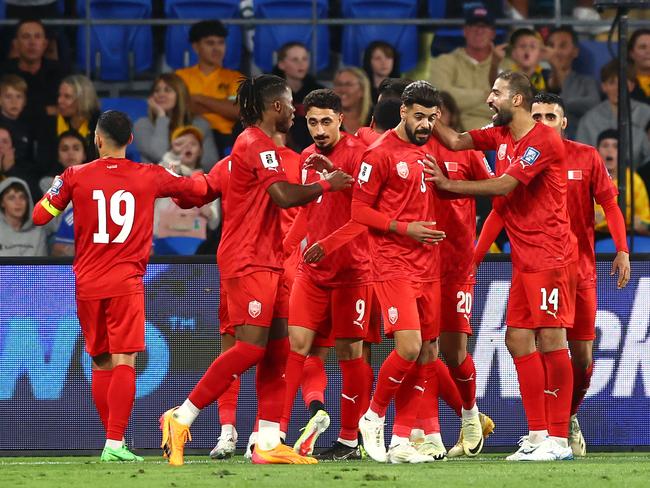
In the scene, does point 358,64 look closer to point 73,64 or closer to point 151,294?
point 73,64

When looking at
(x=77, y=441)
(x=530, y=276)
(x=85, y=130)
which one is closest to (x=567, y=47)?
(x=85, y=130)

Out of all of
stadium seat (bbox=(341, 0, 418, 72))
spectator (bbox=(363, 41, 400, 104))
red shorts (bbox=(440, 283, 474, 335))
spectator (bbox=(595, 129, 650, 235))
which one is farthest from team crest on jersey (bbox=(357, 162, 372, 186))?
stadium seat (bbox=(341, 0, 418, 72))

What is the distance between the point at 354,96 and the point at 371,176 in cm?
535

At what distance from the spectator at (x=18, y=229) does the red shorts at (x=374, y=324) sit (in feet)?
15.9

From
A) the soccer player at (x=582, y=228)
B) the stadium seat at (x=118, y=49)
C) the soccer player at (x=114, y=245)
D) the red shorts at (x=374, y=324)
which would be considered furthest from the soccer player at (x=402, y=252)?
the stadium seat at (x=118, y=49)

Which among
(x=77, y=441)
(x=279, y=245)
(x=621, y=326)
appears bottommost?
(x=77, y=441)

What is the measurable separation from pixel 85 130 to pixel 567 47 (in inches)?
193

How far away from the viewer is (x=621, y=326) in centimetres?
Result: 969

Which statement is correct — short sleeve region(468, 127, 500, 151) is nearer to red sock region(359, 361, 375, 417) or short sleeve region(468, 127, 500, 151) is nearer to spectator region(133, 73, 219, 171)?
red sock region(359, 361, 375, 417)

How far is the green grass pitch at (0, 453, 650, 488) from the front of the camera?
675 centimetres

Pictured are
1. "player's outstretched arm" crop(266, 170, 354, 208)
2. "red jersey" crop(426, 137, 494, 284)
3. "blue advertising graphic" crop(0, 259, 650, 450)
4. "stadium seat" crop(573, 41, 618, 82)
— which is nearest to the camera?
"player's outstretched arm" crop(266, 170, 354, 208)

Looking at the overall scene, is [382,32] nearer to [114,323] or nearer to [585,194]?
[585,194]

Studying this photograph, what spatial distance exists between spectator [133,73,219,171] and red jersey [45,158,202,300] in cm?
504

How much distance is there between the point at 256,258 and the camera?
7.91 meters
